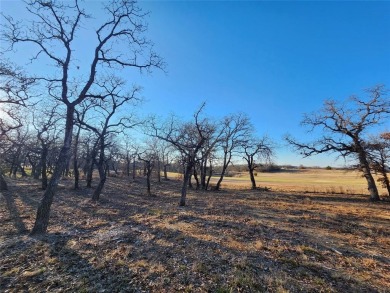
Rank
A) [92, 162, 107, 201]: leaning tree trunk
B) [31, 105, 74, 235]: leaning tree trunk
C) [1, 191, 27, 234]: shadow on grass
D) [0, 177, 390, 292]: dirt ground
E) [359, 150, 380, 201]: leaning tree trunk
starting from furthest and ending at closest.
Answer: [359, 150, 380, 201]: leaning tree trunk → [92, 162, 107, 201]: leaning tree trunk → [1, 191, 27, 234]: shadow on grass → [31, 105, 74, 235]: leaning tree trunk → [0, 177, 390, 292]: dirt ground

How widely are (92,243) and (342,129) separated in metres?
23.2

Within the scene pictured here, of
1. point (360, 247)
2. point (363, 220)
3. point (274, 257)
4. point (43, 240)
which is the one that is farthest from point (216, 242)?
point (363, 220)

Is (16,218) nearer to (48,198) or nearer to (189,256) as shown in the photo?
(48,198)

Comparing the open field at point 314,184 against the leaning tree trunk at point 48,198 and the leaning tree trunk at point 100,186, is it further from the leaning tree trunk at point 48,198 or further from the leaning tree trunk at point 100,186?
the leaning tree trunk at point 48,198

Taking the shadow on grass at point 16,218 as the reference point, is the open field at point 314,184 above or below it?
above

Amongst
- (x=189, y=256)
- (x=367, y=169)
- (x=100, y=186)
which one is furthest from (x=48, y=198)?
(x=367, y=169)

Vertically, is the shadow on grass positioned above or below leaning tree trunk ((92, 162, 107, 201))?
below

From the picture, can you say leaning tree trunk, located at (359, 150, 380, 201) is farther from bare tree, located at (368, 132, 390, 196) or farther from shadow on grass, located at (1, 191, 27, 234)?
shadow on grass, located at (1, 191, 27, 234)

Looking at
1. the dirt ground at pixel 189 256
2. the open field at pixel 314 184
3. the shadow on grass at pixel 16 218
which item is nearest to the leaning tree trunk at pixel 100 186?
the shadow on grass at pixel 16 218

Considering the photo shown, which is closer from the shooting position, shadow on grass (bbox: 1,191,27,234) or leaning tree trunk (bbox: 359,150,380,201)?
shadow on grass (bbox: 1,191,27,234)

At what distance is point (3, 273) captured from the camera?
5.07 meters

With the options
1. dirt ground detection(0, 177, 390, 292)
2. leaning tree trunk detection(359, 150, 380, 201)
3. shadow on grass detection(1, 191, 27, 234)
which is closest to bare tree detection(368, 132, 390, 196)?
leaning tree trunk detection(359, 150, 380, 201)

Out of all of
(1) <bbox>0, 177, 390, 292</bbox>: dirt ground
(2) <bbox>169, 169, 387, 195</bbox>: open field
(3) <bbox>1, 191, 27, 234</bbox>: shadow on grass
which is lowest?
(1) <bbox>0, 177, 390, 292</bbox>: dirt ground

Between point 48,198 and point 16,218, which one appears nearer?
point 48,198
